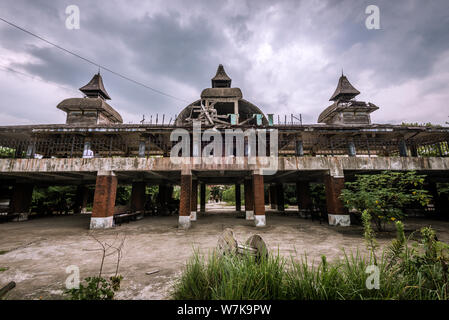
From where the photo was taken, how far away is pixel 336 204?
10.9 meters

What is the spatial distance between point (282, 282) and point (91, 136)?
55.5ft

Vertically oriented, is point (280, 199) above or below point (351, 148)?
below

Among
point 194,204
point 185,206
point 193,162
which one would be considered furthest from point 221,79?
point 185,206

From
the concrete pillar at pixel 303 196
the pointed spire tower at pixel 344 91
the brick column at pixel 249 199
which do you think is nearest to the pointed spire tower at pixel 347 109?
the pointed spire tower at pixel 344 91

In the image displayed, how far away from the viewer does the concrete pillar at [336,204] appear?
1061 cm

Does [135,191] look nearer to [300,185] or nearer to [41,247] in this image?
[41,247]

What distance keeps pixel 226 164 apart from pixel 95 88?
2108 centimetres

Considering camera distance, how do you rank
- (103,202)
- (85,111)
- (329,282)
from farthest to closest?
(85,111)
(103,202)
(329,282)

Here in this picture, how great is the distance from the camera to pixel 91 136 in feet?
47.4

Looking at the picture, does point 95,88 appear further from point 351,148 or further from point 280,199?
point 351,148

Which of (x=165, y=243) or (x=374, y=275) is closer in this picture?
(x=374, y=275)

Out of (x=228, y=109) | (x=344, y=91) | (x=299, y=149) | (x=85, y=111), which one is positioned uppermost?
(x=344, y=91)

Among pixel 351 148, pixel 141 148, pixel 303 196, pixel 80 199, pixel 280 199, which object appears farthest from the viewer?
pixel 80 199
